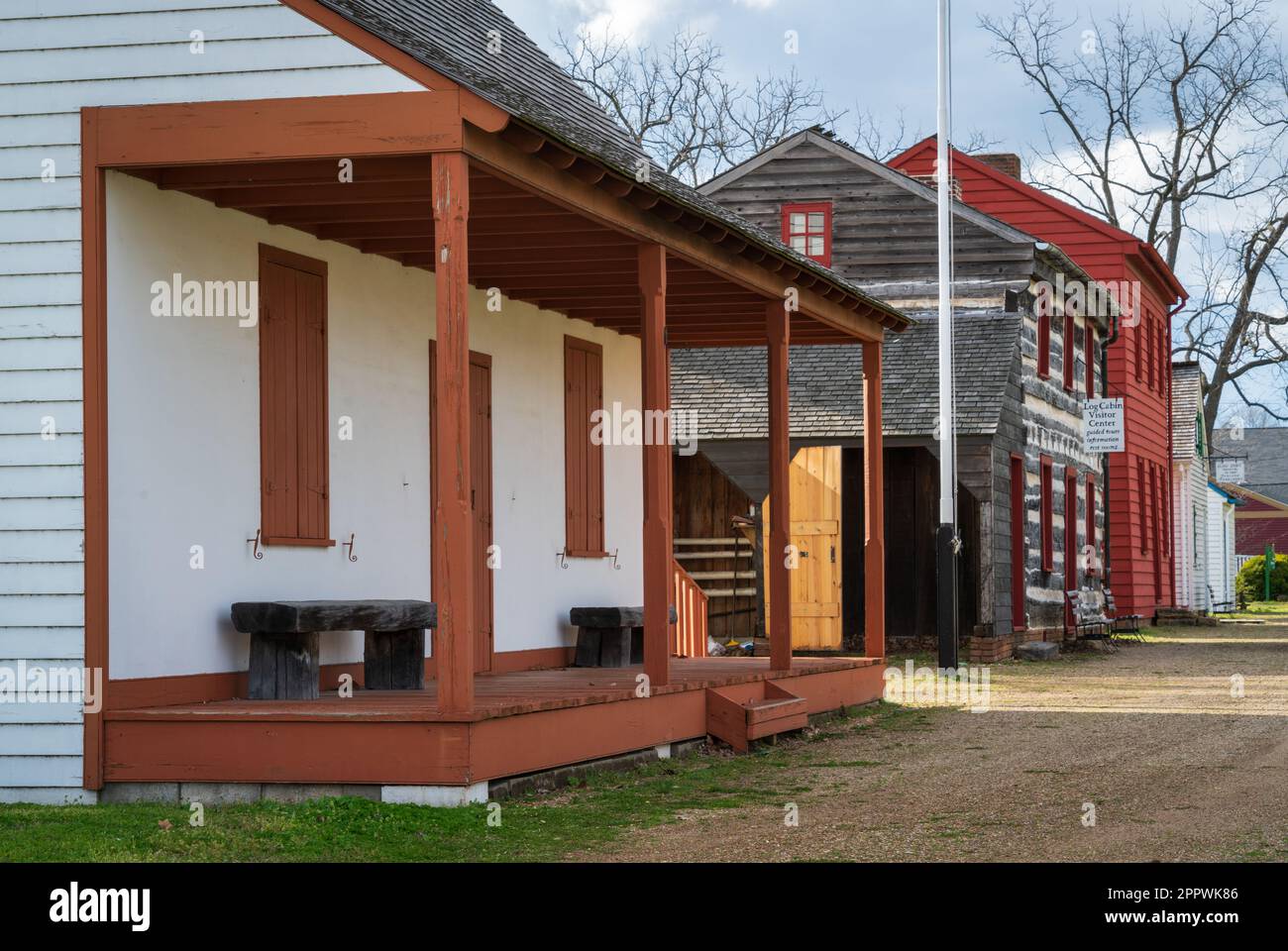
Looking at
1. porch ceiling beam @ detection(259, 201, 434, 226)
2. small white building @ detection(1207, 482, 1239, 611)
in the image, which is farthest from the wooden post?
small white building @ detection(1207, 482, 1239, 611)

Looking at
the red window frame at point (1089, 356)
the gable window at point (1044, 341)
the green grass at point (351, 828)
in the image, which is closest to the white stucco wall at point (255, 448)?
the green grass at point (351, 828)

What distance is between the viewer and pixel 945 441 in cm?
1898

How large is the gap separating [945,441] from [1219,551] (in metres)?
29.7

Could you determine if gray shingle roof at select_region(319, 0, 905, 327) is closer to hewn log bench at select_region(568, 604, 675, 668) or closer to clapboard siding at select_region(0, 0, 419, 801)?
clapboard siding at select_region(0, 0, 419, 801)

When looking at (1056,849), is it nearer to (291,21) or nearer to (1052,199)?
(291,21)

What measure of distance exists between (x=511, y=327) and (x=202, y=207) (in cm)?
424

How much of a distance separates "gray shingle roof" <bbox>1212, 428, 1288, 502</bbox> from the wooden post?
69.5 m

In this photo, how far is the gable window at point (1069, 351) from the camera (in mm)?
27250

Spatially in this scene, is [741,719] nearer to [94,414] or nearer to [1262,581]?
[94,414]

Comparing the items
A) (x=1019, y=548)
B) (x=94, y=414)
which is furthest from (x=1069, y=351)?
(x=94, y=414)

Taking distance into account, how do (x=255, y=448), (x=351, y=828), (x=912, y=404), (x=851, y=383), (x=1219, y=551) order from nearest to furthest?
(x=351, y=828), (x=255, y=448), (x=912, y=404), (x=851, y=383), (x=1219, y=551)

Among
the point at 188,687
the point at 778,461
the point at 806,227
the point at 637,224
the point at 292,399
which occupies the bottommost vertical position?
the point at 188,687

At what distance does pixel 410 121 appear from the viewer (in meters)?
9.01
